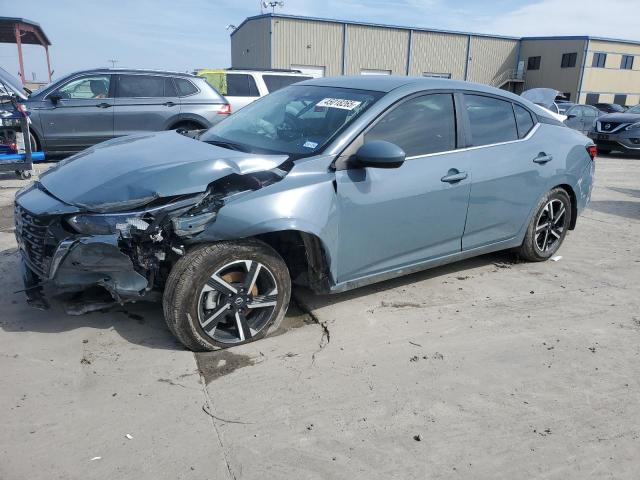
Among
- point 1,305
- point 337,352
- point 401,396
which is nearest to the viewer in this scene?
point 401,396

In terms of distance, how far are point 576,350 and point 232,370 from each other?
2.27 m

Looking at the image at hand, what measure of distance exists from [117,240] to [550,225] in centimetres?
399

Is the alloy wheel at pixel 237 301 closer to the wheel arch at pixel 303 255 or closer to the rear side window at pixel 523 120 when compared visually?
the wheel arch at pixel 303 255

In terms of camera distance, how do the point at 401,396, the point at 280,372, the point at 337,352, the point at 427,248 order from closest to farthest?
1. the point at 401,396
2. the point at 280,372
3. the point at 337,352
4. the point at 427,248

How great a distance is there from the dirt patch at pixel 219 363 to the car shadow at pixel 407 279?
0.90 meters

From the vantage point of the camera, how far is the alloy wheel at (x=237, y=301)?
3.19 m

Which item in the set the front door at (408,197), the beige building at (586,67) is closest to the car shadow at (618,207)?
the front door at (408,197)

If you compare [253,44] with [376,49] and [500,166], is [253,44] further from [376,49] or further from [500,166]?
[500,166]

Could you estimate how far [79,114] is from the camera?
30.5 ft

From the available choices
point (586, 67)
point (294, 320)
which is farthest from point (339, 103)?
point (586, 67)

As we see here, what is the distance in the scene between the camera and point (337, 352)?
3.36 metres

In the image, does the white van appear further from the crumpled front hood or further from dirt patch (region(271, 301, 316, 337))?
dirt patch (region(271, 301, 316, 337))

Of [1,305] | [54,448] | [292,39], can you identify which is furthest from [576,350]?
[292,39]

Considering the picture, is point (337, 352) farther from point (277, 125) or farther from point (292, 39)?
point (292, 39)
